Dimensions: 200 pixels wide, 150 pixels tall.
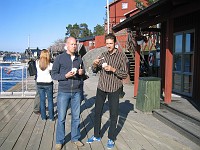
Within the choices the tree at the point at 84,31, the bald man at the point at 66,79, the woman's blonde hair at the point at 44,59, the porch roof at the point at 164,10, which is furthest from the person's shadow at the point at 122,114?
the tree at the point at 84,31

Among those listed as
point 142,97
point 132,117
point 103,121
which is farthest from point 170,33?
point 103,121

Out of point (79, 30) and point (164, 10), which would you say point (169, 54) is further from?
point (79, 30)

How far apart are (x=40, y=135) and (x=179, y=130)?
9.80 ft

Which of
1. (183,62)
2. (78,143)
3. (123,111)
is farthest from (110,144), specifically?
(183,62)

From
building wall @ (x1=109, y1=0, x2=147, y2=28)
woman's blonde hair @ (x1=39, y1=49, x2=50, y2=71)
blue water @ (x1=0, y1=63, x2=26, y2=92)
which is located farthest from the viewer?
building wall @ (x1=109, y1=0, x2=147, y2=28)

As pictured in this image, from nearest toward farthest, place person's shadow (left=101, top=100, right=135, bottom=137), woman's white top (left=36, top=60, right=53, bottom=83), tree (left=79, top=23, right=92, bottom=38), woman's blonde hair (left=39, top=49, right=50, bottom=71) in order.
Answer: person's shadow (left=101, top=100, right=135, bottom=137)
woman's blonde hair (left=39, top=49, right=50, bottom=71)
woman's white top (left=36, top=60, right=53, bottom=83)
tree (left=79, top=23, right=92, bottom=38)

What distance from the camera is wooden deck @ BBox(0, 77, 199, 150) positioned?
496cm

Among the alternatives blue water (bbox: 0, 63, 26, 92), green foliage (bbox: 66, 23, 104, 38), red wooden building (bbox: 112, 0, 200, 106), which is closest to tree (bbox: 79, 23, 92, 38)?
green foliage (bbox: 66, 23, 104, 38)

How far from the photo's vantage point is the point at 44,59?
6680 mm

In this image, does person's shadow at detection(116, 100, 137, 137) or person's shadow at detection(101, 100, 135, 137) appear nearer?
person's shadow at detection(101, 100, 135, 137)

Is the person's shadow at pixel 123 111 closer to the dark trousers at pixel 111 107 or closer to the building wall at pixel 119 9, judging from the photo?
the dark trousers at pixel 111 107

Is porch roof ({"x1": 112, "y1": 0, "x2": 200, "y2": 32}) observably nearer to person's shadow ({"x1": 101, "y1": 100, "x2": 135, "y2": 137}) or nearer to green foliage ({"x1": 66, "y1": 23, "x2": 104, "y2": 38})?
person's shadow ({"x1": 101, "y1": 100, "x2": 135, "y2": 137})

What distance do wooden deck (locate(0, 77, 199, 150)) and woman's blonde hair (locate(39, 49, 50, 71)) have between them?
1.38 meters

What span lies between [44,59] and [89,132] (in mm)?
2171
